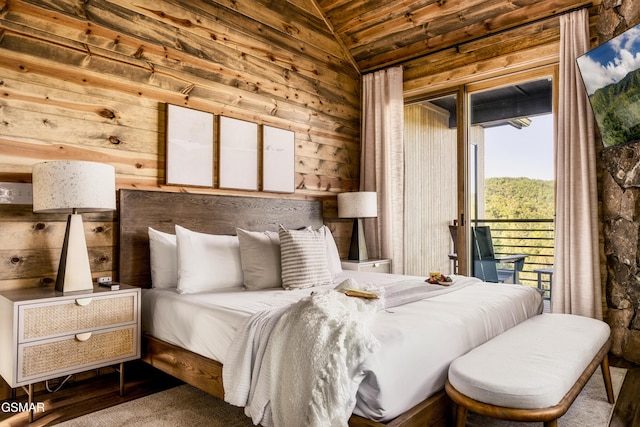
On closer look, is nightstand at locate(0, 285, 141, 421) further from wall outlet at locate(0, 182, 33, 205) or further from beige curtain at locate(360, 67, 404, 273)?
beige curtain at locate(360, 67, 404, 273)

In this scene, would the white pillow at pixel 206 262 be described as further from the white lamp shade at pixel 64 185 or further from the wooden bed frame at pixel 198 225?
the white lamp shade at pixel 64 185

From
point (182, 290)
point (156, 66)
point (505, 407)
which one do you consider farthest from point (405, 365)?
point (156, 66)

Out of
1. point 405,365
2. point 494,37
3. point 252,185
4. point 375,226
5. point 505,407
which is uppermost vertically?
point 494,37

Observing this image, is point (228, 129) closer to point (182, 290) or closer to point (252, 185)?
point (252, 185)

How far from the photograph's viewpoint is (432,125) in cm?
471

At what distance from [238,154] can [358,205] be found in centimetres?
136

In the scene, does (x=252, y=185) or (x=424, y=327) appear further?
(x=252, y=185)

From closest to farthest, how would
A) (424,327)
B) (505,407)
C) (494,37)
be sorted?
(505,407) → (424,327) → (494,37)

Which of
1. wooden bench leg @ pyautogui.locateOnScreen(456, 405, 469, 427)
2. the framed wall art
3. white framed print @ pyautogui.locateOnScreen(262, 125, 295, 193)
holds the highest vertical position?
the framed wall art

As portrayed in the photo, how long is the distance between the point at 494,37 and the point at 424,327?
3.32m

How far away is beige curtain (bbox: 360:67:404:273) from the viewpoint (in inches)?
186

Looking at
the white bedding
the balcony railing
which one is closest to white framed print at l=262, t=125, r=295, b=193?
the white bedding

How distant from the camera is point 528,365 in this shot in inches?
70.0

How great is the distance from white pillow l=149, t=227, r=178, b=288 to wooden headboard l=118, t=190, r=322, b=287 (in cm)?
11
